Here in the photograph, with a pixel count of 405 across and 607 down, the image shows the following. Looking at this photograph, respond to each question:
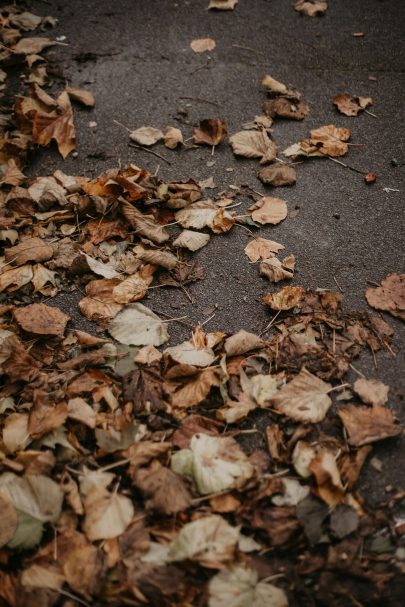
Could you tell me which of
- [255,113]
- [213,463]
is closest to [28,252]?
[213,463]

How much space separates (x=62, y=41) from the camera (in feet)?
9.70

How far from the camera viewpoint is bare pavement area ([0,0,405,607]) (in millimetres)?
1255

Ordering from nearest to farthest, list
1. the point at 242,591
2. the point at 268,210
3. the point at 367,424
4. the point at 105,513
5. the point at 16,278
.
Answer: the point at 242,591 < the point at 105,513 < the point at 367,424 < the point at 16,278 < the point at 268,210

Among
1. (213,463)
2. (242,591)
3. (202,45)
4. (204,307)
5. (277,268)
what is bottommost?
(242,591)

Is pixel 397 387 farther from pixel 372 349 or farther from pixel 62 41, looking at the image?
pixel 62 41

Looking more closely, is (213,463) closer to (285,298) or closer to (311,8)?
(285,298)

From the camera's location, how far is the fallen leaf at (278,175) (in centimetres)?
218

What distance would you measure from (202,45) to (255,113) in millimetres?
787

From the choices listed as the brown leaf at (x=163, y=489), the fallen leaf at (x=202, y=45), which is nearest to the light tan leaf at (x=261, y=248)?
the brown leaf at (x=163, y=489)

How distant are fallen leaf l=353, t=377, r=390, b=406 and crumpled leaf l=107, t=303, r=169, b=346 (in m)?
0.73

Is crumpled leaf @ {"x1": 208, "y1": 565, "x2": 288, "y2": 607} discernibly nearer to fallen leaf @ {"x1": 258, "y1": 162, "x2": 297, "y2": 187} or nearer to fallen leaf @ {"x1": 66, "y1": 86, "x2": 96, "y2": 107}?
fallen leaf @ {"x1": 258, "y1": 162, "x2": 297, "y2": 187}

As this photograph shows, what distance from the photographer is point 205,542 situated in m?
1.23

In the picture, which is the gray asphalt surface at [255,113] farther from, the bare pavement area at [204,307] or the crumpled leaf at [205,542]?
the crumpled leaf at [205,542]

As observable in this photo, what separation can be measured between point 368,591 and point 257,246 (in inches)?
51.8
